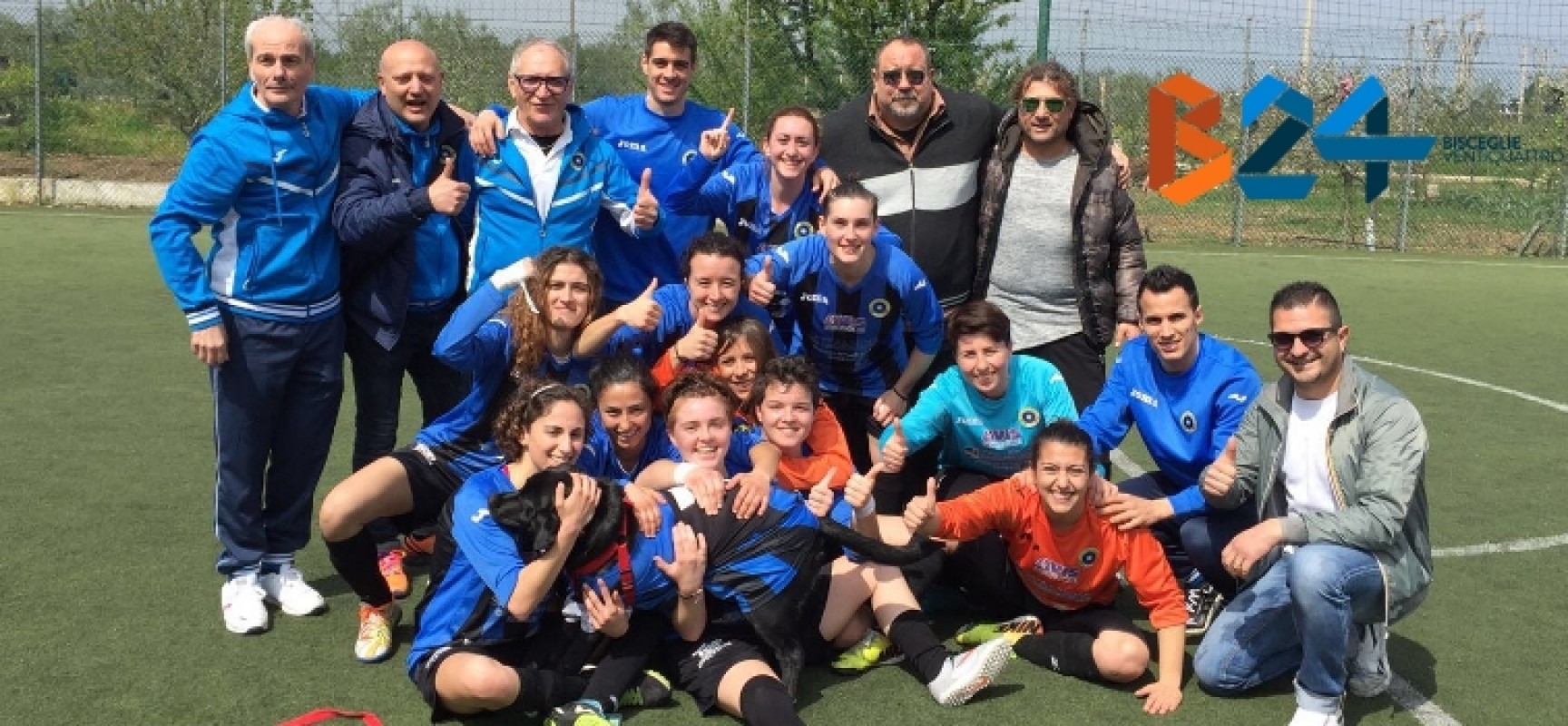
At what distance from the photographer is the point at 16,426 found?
7375mm

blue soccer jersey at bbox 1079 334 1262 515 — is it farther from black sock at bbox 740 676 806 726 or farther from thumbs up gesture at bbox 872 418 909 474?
black sock at bbox 740 676 806 726

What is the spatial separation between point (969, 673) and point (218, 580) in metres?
2.73

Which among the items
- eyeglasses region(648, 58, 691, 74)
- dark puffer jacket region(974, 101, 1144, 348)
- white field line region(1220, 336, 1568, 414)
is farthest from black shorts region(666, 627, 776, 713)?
white field line region(1220, 336, 1568, 414)

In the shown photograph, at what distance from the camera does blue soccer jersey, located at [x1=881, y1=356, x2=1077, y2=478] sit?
5.29 metres

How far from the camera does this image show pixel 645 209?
227 inches

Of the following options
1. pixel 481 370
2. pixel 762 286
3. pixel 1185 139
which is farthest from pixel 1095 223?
pixel 1185 139

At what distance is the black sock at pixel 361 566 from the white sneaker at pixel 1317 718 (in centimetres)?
280

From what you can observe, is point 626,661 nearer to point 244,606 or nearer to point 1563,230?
point 244,606

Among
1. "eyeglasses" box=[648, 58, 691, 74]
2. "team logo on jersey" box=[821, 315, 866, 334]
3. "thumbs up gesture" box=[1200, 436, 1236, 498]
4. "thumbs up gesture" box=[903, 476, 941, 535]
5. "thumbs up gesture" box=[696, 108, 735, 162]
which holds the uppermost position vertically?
"eyeglasses" box=[648, 58, 691, 74]

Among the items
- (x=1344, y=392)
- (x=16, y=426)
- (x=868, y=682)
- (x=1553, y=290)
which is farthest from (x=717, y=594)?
(x=1553, y=290)

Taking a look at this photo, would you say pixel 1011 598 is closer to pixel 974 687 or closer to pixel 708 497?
Result: pixel 974 687

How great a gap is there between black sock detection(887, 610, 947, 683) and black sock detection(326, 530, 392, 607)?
1.63 m

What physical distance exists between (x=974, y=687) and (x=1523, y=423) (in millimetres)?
5461

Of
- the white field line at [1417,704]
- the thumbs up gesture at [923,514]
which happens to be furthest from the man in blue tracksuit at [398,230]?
the white field line at [1417,704]
